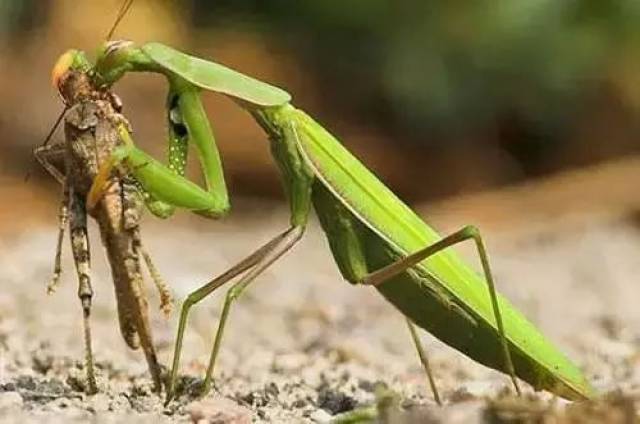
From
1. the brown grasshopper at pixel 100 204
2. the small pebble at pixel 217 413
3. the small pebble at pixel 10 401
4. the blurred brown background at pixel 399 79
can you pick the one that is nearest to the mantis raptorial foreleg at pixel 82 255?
the brown grasshopper at pixel 100 204

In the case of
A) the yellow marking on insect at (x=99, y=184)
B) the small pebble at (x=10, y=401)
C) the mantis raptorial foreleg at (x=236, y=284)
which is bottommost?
the small pebble at (x=10, y=401)

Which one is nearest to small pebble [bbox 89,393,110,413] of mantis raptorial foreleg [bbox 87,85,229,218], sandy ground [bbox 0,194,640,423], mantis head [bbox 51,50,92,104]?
sandy ground [bbox 0,194,640,423]

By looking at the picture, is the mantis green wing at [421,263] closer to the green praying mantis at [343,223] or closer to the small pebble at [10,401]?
the green praying mantis at [343,223]

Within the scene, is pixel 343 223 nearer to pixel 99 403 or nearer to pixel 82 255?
pixel 82 255

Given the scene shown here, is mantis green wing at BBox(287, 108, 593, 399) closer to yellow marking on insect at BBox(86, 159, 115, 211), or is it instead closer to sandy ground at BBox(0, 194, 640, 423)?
sandy ground at BBox(0, 194, 640, 423)

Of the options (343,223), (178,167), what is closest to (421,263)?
(343,223)
